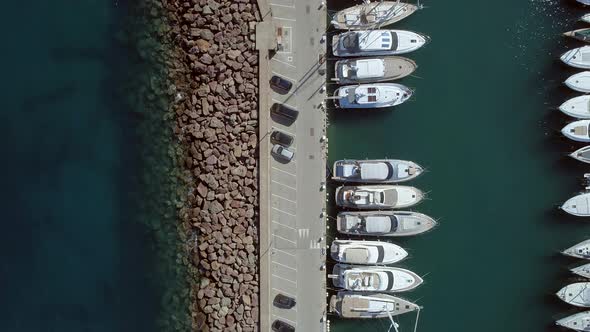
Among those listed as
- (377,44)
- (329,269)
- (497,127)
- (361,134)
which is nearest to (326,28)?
(377,44)

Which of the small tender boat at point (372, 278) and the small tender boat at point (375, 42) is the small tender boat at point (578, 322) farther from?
the small tender boat at point (375, 42)

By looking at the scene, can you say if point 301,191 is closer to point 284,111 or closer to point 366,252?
point 284,111

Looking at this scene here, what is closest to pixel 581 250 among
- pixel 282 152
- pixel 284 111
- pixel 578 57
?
pixel 578 57

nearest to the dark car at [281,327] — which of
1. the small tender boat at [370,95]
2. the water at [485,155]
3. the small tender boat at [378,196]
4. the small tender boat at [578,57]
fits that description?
the water at [485,155]

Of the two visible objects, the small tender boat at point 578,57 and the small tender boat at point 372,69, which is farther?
the small tender boat at point 372,69

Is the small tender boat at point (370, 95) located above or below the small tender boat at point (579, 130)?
above

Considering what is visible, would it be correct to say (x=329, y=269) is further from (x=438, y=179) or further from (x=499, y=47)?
(x=499, y=47)

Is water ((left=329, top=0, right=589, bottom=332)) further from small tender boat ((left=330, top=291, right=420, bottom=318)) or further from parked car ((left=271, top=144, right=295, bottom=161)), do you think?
parked car ((left=271, top=144, right=295, bottom=161))
